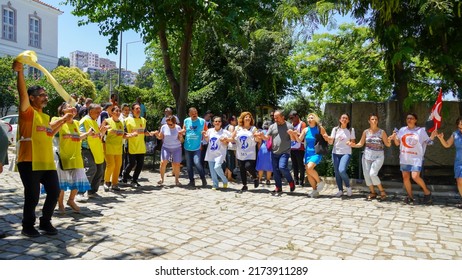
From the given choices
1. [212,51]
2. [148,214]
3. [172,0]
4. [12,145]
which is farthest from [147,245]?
[212,51]

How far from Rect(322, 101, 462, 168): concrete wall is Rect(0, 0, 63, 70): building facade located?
1216 inches

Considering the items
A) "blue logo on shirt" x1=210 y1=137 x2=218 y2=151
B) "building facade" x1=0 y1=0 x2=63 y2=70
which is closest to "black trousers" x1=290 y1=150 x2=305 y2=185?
"blue logo on shirt" x1=210 y1=137 x2=218 y2=151

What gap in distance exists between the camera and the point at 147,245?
4.79 m

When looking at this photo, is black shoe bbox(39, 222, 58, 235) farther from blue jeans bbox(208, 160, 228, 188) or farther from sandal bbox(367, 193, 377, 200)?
sandal bbox(367, 193, 377, 200)

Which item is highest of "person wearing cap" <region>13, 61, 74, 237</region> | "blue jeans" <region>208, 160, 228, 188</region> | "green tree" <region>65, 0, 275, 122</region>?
"green tree" <region>65, 0, 275, 122</region>

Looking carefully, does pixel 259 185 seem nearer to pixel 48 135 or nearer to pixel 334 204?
pixel 334 204

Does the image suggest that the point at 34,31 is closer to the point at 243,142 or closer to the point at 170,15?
the point at 170,15

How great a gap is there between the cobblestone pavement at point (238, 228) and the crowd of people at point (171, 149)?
43 centimetres

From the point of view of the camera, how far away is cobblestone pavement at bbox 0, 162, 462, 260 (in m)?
4.58

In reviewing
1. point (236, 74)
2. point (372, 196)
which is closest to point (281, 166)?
point (372, 196)

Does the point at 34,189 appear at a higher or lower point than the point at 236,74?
lower

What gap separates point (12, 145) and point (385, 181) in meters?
15.4

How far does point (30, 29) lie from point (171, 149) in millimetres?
33826

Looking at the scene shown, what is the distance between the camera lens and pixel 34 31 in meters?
37.2
